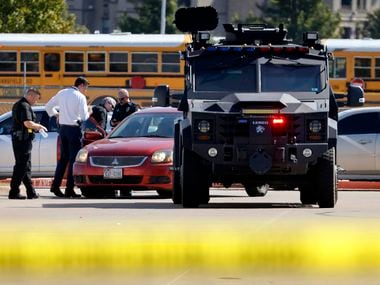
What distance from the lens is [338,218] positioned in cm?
1822

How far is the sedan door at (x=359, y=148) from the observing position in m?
29.3

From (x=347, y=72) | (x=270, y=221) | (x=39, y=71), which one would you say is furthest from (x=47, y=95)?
(x=270, y=221)

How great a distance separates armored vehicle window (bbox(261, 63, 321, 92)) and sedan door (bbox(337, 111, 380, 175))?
27.1 ft

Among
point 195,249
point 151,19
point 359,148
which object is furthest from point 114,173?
point 151,19

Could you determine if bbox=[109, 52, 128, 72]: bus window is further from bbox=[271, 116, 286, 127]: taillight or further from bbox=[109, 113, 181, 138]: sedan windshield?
bbox=[271, 116, 286, 127]: taillight

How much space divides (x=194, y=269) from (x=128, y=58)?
40.6 meters

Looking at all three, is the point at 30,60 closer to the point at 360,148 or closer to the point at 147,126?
the point at 360,148

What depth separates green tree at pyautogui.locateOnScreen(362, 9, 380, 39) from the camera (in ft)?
328

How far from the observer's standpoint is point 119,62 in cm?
5262

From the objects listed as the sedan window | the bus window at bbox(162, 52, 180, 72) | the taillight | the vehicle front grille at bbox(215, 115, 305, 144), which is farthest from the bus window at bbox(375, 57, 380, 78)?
the taillight

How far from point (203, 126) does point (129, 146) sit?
11.5 feet

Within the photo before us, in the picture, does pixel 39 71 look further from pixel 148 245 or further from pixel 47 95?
pixel 148 245

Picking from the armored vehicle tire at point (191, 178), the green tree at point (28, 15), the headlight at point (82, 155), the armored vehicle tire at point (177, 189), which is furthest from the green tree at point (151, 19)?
the armored vehicle tire at point (191, 178)

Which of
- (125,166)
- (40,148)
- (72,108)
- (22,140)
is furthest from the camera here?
(40,148)
